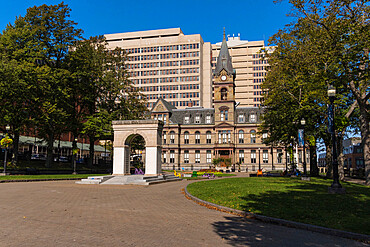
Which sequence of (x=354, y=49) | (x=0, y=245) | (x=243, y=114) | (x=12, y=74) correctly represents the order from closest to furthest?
(x=0, y=245)
(x=354, y=49)
(x=12, y=74)
(x=243, y=114)

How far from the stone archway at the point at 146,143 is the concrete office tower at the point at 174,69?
235ft

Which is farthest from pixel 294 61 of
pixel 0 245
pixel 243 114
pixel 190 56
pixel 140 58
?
pixel 140 58

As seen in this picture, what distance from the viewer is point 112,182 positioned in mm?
26438

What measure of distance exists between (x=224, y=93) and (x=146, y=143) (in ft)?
144

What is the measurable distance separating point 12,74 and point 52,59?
27.0ft

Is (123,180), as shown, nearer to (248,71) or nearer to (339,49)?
(339,49)

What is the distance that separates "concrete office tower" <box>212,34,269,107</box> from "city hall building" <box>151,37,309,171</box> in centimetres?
4376

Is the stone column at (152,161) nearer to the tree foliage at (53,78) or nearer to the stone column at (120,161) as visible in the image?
the stone column at (120,161)

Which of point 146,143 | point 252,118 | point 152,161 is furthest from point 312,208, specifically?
point 252,118

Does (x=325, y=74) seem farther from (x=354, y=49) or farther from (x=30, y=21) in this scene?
(x=30, y=21)

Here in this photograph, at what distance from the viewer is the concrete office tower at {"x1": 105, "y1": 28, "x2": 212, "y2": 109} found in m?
103

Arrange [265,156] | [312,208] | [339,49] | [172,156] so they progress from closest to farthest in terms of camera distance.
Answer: [312,208] → [339,49] → [265,156] → [172,156]

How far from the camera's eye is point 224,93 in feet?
230

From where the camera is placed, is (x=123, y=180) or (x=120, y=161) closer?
(x=123, y=180)
